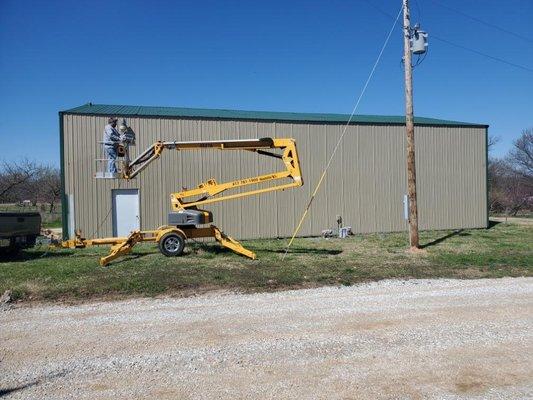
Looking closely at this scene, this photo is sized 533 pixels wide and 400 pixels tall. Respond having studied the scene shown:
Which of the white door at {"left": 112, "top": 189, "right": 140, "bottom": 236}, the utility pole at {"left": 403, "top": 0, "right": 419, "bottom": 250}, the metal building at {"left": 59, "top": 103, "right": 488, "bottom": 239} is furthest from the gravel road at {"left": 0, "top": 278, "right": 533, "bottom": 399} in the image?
the metal building at {"left": 59, "top": 103, "right": 488, "bottom": 239}

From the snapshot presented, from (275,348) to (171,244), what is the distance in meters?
7.27

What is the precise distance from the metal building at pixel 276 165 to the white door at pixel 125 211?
36 millimetres

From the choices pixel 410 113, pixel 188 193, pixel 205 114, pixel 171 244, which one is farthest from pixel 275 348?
pixel 205 114

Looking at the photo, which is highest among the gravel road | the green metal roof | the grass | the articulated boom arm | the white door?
the green metal roof

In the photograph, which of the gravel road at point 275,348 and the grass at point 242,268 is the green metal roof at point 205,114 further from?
the gravel road at point 275,348

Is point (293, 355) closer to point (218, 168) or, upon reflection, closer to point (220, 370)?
point (220, 370)

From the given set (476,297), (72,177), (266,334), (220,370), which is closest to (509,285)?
(476,297)

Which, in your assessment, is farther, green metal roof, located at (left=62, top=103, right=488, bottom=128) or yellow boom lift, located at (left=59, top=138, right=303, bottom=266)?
green metal roof, located at (left=62, top=103, right=488, bottom=128)

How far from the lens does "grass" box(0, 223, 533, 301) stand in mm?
8664

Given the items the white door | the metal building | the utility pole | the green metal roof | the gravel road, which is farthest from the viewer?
the green metal roof

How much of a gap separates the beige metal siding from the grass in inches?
118

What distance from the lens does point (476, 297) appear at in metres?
7.93

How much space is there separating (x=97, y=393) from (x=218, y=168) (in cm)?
1386

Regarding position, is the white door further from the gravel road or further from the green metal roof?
the gravel road
